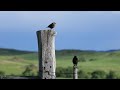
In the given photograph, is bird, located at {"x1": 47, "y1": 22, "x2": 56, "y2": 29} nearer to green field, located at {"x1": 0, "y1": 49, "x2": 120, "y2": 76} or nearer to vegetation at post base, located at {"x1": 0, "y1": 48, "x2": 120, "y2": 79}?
vegetation at post base, located at {"x1": 0, "y1": 48, "x2": 120, "y2": 79}

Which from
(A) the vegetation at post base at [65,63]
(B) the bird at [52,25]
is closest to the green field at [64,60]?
(A) the vegetation at post base at [65,63]

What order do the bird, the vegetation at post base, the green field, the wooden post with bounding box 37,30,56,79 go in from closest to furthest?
the wooden post with bounding box 37,30,56,79, the bird, the vegetation at post base, the green field

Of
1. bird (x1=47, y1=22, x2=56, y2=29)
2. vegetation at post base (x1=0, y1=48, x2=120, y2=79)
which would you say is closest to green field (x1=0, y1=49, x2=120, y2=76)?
vegetation at post base (x1=0, y1=48, x2=120, y2=79)

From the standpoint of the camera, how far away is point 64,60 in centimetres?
1457

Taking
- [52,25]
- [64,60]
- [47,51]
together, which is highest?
[64,60]

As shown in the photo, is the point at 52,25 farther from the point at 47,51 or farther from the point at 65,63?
the point at 65,63

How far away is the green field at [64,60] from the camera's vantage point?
11.6 m

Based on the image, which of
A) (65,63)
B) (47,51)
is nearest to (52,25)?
(47,51)

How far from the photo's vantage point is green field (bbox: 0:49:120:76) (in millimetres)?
11647

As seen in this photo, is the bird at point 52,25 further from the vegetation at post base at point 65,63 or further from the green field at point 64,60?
the green field at point 64,60

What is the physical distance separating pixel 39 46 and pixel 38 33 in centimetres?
18
